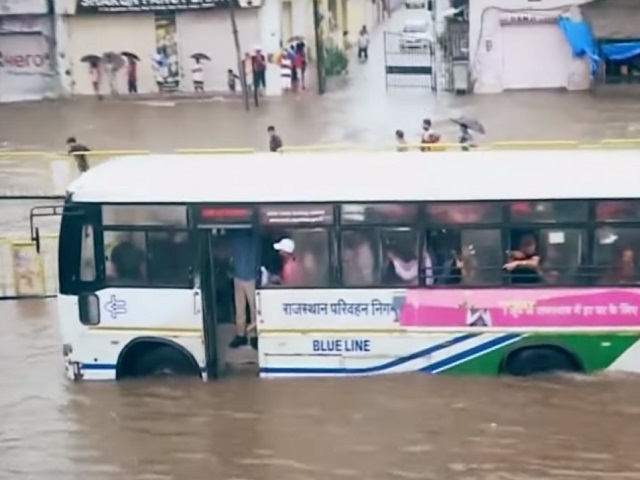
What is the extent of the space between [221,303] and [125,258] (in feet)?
3.45

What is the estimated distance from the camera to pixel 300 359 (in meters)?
13.4

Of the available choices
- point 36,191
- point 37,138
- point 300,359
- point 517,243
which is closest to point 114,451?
point 300,359

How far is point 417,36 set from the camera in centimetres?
4178

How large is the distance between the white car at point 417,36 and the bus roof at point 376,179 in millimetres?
26733

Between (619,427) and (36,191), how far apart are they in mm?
13406

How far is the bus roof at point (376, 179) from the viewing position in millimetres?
12828

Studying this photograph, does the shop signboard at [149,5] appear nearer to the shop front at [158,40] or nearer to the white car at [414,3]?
the shop front at [158,40]

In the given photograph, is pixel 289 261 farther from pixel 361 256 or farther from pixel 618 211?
pixel 618 211

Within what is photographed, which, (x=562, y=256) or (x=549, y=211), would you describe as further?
(x=562, y=256)

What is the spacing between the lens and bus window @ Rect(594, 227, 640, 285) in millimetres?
12836

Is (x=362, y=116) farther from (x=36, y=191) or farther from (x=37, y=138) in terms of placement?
(x=36, y=191)

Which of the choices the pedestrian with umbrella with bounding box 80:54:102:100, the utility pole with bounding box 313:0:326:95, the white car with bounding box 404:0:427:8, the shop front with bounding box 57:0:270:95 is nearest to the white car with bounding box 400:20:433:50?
the utility pole with bounding box 313:0:326:95

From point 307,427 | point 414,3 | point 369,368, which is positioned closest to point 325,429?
point 307,427

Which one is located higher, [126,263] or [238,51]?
[238,51]
